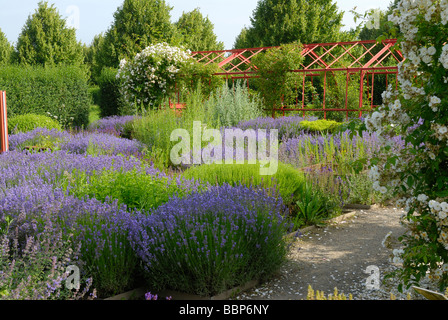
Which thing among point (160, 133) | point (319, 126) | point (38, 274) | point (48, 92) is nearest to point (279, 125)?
point (319, 126)

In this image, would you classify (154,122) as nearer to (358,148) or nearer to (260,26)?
(358,148)

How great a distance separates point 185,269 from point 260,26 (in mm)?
22721

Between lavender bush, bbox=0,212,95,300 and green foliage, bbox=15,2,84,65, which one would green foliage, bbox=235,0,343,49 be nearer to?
green foliage, bbox=15,2,84,65

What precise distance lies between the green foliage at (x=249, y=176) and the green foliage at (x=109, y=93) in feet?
44.1

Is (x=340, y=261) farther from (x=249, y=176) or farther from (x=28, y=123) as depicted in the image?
(x=28, y=123)

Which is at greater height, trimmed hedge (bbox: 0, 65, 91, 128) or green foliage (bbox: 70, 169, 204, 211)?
trimmed hedge (bbox: 0, 65, 91, 128)

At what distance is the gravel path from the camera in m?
3.47

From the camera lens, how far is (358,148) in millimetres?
7461

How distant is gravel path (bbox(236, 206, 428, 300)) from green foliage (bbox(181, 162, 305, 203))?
0.62 meters

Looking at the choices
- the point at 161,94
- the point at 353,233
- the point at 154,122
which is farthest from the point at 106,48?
the point at 353,233

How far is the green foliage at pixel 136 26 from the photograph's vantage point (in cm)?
2067

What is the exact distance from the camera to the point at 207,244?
3348mm

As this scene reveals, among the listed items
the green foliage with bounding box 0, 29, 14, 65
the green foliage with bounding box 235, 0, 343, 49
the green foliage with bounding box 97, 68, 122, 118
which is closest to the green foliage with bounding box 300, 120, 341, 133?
the green foliage with bounding box 97, 68, 122, 118

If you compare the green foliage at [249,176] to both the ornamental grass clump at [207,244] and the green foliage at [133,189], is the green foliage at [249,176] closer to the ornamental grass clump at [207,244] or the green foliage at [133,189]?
the green foliage at [133,189]
